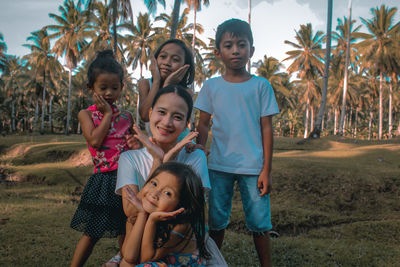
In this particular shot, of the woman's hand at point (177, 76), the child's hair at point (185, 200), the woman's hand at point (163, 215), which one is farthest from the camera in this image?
the woman's hand at point (177, 76)

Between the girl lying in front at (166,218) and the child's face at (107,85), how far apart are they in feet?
2.75

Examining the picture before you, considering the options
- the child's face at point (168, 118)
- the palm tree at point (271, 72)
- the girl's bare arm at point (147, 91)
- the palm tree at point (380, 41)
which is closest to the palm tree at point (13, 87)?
the palm tree at point (271, 72)

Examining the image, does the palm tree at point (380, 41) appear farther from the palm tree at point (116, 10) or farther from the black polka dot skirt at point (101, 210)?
the black polka dot skirt at point (101, 210)

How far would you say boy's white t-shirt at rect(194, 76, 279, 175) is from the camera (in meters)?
2.44

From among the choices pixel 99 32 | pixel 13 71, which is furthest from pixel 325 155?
pixel 13 71

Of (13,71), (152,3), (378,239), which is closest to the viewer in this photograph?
(378,239)

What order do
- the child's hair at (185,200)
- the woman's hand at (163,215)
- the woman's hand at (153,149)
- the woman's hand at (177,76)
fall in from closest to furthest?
1. the woman's hand at (163,215)
2. the child's hair at (185,200)
3. the woman's hand at (153,149)
4. the woman's hand at (177,76)

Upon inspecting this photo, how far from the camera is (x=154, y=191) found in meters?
1.59

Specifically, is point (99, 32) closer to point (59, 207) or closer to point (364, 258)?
point (59, 207)

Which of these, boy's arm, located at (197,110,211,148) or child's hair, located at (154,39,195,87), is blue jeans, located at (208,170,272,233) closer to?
boy's arm, located at (197,110,211,148)

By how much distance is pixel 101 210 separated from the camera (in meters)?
2.20

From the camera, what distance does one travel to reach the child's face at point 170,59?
2.41 meters

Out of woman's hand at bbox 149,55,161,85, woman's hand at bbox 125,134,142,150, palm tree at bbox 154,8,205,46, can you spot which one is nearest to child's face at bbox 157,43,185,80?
woman's hand at bbox 149,55,161,85

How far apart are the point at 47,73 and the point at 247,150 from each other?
3239cm
